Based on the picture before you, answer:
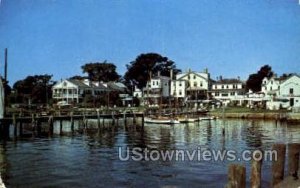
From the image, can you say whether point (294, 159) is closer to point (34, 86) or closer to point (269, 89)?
point (269, 89)

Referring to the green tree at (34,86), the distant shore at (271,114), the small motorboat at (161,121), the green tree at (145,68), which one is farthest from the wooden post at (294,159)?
the small motorboat at (161,121)

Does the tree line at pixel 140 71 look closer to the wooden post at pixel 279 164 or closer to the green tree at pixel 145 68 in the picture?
the green tree at pixel 145 68

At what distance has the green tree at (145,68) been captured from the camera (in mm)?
5703

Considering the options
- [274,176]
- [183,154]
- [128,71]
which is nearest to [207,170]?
[183,154]

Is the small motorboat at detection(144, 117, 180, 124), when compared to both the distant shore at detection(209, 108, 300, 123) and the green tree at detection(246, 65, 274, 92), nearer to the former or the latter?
the distant shore at detection(209, 108, 300, 123)

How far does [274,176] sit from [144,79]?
243cm

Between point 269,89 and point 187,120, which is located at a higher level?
point 269,89

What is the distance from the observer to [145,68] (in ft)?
20.7

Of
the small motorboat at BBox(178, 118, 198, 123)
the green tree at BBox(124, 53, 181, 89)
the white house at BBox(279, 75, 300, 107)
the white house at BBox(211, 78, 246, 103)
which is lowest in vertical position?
the small motorboat at BBox(178, 118, 198, 123)

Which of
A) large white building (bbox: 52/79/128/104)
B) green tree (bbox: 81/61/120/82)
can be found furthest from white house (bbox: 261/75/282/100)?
large white building (bbox: 52/79/128/104)

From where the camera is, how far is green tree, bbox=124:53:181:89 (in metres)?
5.70

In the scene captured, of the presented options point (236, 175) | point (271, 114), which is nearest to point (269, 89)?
point (236, 175)

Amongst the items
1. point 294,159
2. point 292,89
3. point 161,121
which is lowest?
point 161,121

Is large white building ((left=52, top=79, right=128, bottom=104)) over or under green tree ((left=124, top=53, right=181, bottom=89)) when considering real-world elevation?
under
